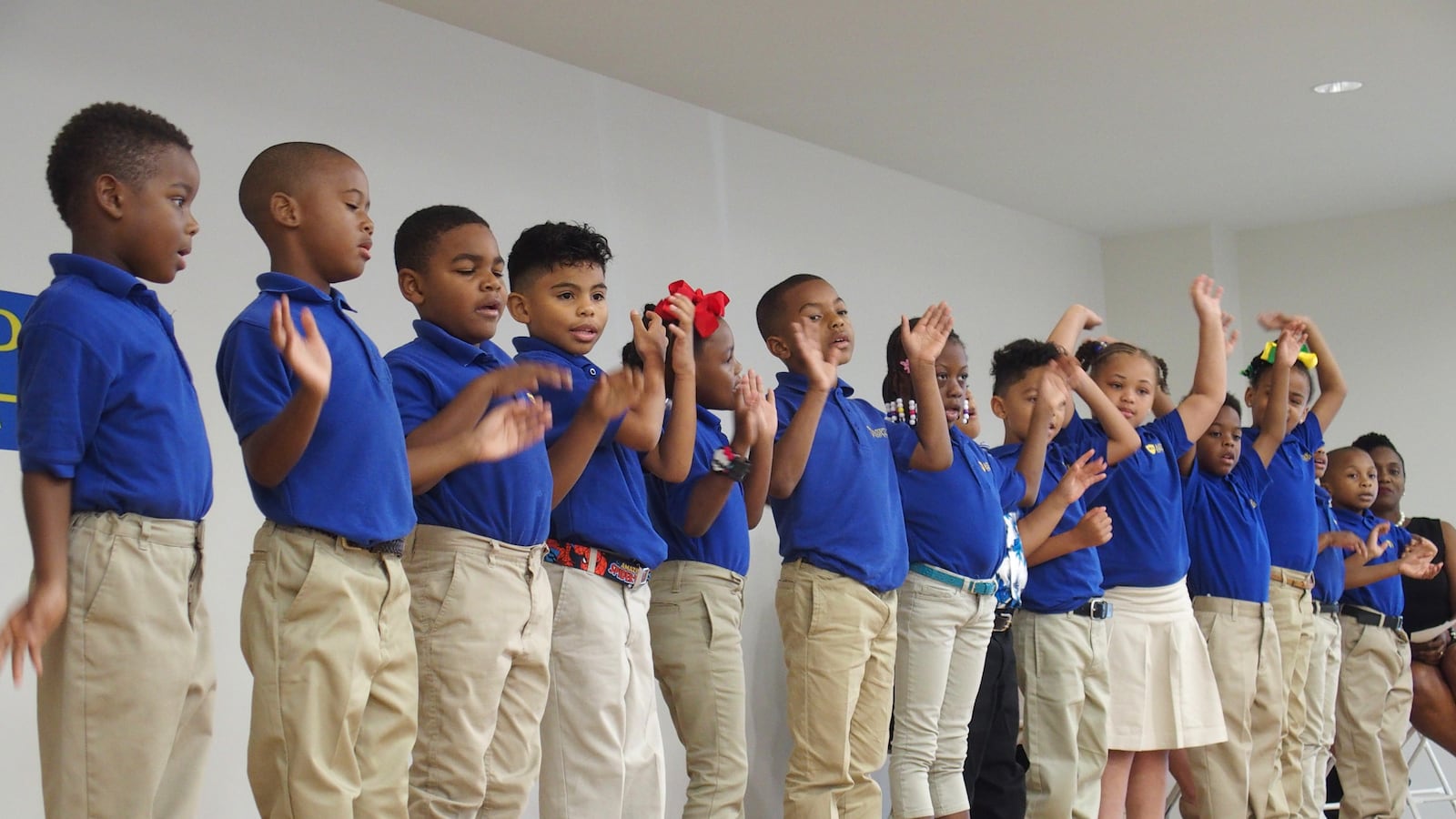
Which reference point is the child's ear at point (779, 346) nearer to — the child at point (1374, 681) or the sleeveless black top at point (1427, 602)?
the child at point (1374, 681)

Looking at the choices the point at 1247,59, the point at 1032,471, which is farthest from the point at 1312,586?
the point at 1247,59

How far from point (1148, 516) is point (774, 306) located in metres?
1.38

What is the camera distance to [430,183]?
429cm

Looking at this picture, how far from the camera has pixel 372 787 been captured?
7.11 feet

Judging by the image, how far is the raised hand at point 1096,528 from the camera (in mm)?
3904

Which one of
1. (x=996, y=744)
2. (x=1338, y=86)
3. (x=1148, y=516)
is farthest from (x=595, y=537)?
(x=1338, y=86)

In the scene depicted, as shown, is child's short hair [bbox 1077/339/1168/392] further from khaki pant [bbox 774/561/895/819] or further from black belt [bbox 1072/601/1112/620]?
khaki pant [bbox 774/561/895/819]

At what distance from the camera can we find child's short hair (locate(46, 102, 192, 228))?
6.81ft

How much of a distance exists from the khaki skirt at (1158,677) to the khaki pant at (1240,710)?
0.19 metres

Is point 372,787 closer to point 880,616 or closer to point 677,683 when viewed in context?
point 677,683

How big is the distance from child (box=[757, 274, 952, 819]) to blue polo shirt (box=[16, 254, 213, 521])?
161 cm

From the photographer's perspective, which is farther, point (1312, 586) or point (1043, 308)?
point (1043, 308)

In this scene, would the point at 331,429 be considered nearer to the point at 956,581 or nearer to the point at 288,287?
the point at 288,287

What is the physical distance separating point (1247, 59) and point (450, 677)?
398 cm
